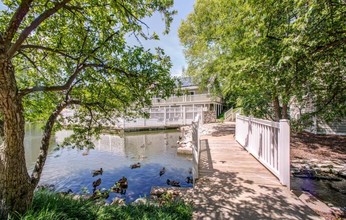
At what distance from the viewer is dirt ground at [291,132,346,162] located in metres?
6.16

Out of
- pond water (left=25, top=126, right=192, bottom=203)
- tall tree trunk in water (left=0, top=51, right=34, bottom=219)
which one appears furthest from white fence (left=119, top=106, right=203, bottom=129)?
tall tree trunk in water (left=0, top=51, right=34, bottom=219)

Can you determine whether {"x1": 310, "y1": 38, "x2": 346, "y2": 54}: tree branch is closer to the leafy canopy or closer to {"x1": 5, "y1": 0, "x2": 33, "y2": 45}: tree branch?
the leafy canopy

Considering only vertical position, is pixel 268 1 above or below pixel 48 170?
above

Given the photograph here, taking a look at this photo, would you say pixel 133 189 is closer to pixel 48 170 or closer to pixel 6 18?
pixel 48 170

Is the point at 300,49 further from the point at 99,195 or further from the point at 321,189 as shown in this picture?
the point at 99,195

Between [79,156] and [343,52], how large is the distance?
32.7 ft

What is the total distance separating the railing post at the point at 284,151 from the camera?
3.40 metres

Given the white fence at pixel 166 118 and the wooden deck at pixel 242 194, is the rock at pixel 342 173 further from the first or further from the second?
the white fence at pixel 166 118

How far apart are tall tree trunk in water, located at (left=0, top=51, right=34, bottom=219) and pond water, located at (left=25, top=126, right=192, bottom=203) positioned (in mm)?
2795

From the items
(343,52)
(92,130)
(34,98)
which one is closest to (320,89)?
(343,52)

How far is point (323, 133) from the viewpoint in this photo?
9.90m

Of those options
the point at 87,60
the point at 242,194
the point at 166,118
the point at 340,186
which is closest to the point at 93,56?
the point at 87,60

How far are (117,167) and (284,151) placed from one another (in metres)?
5.98

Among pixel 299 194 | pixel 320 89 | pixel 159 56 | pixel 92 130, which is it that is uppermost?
pixel 159 56
